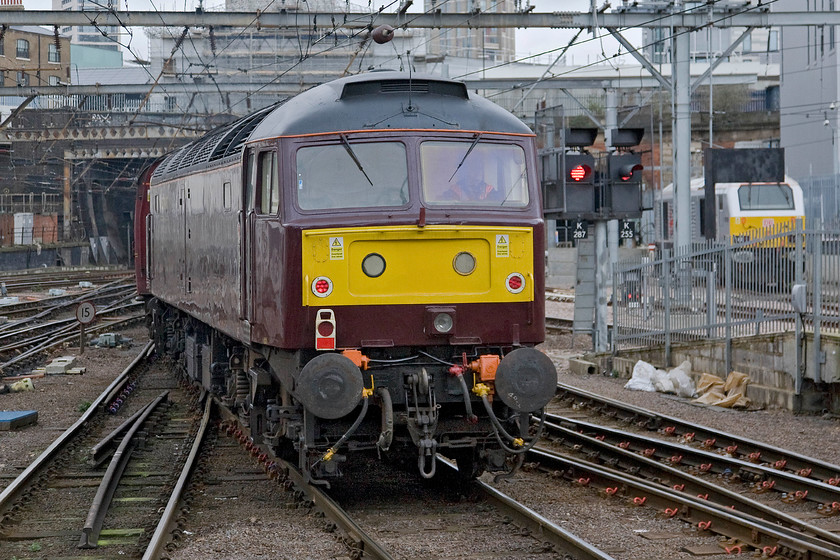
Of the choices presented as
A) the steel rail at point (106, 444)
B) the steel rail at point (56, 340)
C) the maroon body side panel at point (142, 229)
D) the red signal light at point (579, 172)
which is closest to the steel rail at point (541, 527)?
the steel rail at point (106, 444)

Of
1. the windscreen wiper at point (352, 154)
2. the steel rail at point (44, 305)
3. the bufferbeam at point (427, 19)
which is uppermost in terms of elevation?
the bufferbeam at point (427, 19)

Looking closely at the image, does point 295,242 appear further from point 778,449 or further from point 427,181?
point 778,449

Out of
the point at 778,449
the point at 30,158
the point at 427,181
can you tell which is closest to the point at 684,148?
the point at 778,449

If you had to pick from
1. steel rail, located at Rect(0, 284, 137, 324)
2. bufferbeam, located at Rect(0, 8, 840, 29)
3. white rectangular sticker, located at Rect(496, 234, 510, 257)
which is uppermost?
bufferbeam, located at Rect(0, 8, 840, 29)

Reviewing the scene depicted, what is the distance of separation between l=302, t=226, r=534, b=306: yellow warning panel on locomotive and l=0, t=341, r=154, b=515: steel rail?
3203 millimetres

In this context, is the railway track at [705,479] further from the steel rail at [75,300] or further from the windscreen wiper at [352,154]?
the steel rail at [75,300]

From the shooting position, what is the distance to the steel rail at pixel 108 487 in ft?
28.5

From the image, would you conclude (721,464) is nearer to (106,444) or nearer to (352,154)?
(352,154)

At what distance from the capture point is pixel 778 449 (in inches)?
440

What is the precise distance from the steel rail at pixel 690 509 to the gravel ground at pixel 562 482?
136 mm

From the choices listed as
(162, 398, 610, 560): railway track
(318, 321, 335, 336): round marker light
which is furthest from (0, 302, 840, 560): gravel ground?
(318, 321, 335, 336): round marker light

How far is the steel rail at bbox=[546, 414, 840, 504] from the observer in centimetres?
970

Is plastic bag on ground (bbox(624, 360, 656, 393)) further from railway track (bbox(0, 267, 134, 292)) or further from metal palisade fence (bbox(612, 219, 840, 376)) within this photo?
railway track (bbox(0, 267, 134, 292))

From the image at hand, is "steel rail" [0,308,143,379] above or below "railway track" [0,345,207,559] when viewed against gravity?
above
